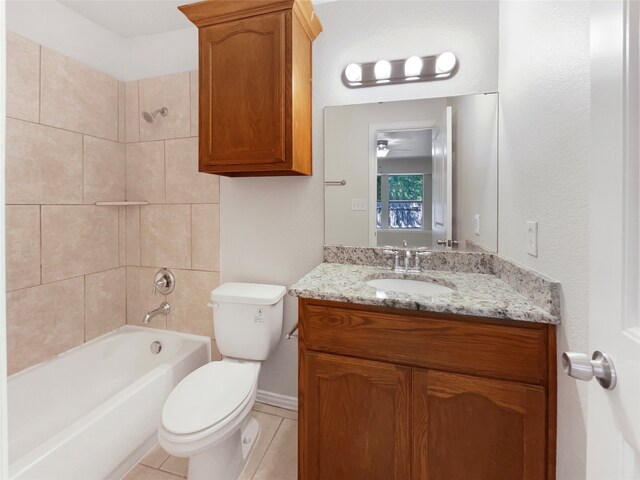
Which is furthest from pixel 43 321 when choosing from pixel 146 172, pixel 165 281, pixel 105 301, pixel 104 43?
pixel 104 43

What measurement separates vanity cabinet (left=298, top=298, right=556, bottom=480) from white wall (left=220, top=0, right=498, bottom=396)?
673 millimetres

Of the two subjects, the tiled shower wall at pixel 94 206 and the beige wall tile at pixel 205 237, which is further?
the beige wall tile at pixel 205 237

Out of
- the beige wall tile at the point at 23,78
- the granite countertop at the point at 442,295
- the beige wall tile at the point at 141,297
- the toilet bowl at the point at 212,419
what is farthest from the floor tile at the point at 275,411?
the beige wall tile at the point at 23,78

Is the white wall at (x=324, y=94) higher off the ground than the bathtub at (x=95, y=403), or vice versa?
the white wall at (x=324, y=94)

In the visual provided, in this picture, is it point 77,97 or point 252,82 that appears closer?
→ point 252,82

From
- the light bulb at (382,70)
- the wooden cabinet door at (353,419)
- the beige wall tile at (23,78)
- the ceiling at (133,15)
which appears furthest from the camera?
the ceiling at (133,15)

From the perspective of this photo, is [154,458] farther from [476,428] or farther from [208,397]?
[476,428]

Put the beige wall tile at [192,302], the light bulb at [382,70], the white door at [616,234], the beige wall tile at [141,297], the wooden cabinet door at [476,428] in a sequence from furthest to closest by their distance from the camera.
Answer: the beige wall tile at [141,297] < the beige wall tile at [192,302] < the light bulb at [382,70] < the wooden cabinet door at [476,428] < the white door at [616,234]

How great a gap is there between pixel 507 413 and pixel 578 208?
2.17 feet

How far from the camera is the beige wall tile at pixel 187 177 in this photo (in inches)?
76.5

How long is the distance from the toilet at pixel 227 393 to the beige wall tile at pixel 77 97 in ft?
4.36

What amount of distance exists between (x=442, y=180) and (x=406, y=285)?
0.60 m

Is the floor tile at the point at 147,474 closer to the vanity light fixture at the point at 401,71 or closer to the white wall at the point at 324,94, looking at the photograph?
the white wall at the point at 324,94

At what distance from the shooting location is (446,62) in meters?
1.52
